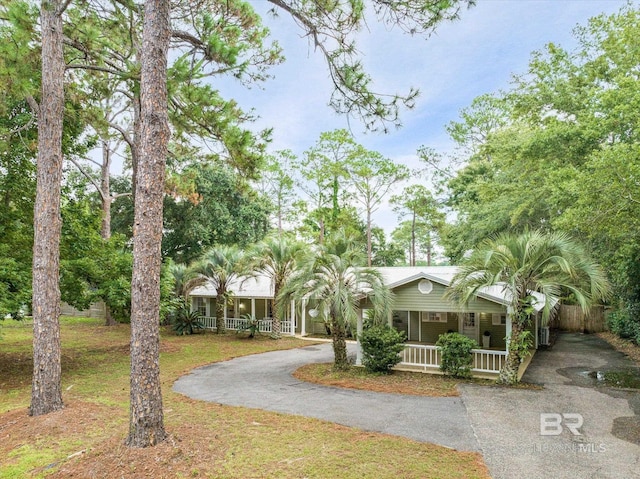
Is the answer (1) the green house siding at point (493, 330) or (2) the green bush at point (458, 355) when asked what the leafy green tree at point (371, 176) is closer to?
(1) the green house siding at point (493, 330)

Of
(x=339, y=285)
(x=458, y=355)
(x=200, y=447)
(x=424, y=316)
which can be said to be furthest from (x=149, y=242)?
(x=424, y=316)

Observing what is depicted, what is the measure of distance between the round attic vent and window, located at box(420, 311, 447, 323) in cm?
389

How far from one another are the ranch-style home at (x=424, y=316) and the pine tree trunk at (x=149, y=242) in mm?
6192

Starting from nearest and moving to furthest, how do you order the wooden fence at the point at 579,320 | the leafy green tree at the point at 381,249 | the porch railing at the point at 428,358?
the porch railing at the point at 428,358 < the wooden fence at the point at 579,320 < the leafy green tree at the point at 381,249

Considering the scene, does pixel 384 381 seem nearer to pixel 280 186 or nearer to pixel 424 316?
pixel 424 316

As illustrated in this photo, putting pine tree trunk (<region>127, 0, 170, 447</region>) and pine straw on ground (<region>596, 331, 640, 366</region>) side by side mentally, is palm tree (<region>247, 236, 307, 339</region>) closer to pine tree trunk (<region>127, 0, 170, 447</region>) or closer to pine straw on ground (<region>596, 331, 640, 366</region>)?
pine tree trunk (<region>127, 0, 170, 447</region>)

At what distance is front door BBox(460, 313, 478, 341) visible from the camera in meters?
14.4

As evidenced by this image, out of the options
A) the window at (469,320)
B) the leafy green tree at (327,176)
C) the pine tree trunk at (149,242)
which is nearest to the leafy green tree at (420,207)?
the leafy green tree at (327,176)

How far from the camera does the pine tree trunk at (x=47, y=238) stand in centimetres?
692

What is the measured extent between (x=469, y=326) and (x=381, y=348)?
539 centimetres

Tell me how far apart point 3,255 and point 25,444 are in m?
5.99

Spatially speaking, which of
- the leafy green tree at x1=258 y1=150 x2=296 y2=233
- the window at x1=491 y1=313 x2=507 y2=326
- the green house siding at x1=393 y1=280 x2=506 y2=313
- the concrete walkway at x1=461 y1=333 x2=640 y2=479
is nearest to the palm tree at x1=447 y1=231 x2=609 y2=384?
the green house siding at x1=393 y1=280 x2=506 y2=313

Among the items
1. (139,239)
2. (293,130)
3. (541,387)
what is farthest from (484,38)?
(293,130)

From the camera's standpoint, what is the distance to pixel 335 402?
8219mm
